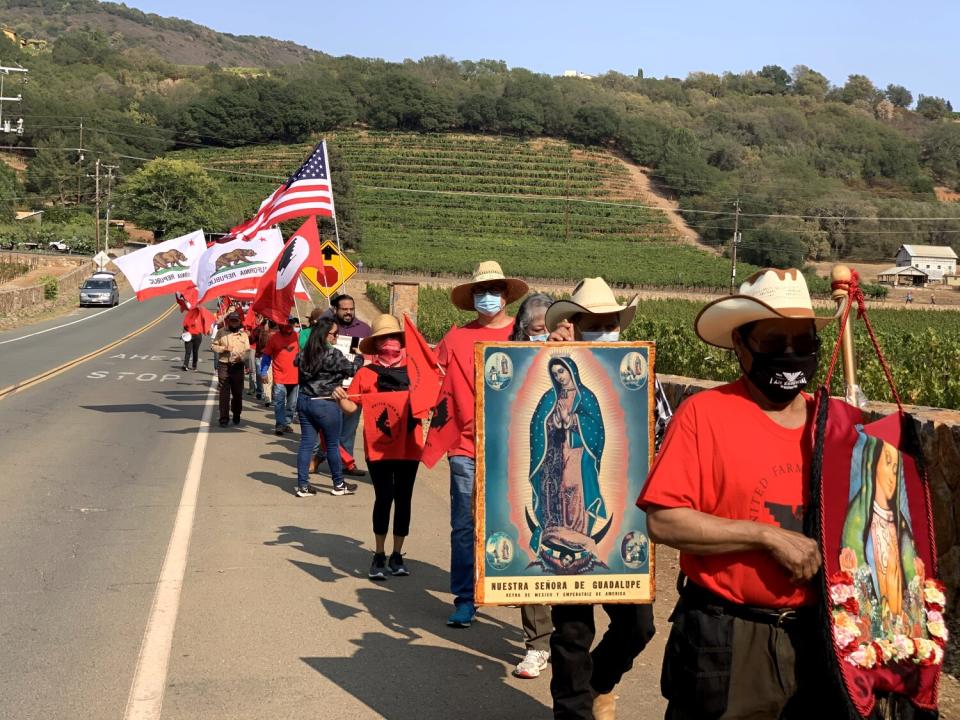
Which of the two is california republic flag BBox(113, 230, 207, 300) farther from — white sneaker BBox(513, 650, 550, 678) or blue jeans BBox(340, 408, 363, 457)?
white sneaker BBox(513, 650, 550, 678)

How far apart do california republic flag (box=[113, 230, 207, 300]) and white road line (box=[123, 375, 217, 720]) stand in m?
8.67

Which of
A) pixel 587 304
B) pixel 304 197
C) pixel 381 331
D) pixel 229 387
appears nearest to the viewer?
pixel 587 304

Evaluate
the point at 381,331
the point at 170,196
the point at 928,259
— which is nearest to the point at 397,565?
the point at 381,331

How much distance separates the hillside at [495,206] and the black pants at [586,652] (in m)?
77.9

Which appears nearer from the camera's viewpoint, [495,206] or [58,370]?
[58,370]

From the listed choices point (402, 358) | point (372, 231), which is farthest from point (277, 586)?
point (372, 231)

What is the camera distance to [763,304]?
11.4 ft

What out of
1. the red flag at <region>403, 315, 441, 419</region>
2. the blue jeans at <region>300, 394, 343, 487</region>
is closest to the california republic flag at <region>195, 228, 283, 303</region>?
the blue jeans at <region>300, 394, 343, 487</region>

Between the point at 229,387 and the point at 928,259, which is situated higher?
the point at 229,387

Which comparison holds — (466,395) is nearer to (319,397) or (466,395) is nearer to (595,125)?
(319,397)

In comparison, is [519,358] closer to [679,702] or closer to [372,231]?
[679,702]

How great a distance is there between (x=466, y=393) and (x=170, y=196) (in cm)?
11090

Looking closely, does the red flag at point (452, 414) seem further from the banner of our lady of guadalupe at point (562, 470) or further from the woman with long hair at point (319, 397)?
the woman with long hair at point (319, 397)

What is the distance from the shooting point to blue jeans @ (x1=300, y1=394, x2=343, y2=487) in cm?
1136
